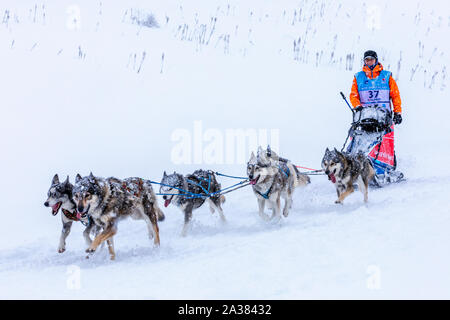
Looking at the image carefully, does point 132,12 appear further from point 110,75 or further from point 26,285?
point 26,285

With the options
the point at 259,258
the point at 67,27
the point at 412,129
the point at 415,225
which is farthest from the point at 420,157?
the point at 67,27

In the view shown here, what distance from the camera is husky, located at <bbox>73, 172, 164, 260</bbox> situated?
3.69 metres

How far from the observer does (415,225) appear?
361 cm

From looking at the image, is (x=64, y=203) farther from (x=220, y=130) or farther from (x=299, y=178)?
(x=220, y=130)

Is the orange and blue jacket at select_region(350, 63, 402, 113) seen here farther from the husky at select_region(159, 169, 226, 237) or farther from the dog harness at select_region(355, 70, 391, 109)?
the husky at select_region(159, 169, 226, 237)

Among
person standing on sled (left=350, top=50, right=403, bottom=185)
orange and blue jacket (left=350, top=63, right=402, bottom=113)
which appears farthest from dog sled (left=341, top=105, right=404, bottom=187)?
orange and blue jacket (left=350, top=63, right=402, bottom=113)

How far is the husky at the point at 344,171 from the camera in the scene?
5.02 metres

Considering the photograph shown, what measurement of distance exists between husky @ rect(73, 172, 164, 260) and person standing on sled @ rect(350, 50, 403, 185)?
2.92m

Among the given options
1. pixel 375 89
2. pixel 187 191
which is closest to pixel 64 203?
pixel 187 191

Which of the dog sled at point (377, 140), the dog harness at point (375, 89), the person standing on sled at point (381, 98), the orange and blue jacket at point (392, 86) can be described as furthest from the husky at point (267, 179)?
the orange and blue jacket at point (392, 86)

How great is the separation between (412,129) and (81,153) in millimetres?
5889

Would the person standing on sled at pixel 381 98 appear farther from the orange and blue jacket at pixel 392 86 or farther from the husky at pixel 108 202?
the husky at pixel 108 202

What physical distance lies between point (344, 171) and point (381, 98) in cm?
131

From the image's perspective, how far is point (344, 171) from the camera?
5.06 metres
